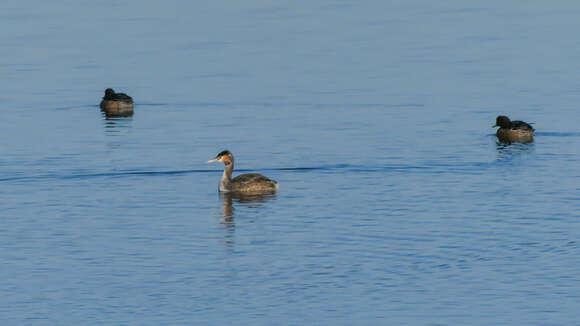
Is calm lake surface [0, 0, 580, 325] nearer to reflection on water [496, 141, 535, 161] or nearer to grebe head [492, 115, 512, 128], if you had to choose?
reflection on water [496, 141, 535, 161]

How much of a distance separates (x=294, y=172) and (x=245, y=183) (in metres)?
2.36

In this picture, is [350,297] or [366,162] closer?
[350,297]

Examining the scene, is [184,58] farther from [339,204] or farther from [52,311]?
[52,311]

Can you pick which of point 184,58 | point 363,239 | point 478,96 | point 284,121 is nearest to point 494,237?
point 363,239

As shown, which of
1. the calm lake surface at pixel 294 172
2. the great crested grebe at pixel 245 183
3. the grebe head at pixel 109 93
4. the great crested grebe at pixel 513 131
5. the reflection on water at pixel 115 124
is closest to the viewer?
the calm lake surface at pixel 294 172

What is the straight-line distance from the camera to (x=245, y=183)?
34.3m

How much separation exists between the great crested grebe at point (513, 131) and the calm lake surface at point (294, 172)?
494 mm

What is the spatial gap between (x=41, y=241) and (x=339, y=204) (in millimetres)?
7300

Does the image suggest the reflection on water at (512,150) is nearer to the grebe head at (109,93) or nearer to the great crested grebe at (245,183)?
the great crested grebe at (245,183)

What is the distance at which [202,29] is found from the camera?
67062mm

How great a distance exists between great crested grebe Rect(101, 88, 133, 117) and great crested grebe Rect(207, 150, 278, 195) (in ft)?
40.9

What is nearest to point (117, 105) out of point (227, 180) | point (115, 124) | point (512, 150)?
point (115, 124)

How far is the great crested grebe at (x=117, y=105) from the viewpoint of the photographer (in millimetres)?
46984

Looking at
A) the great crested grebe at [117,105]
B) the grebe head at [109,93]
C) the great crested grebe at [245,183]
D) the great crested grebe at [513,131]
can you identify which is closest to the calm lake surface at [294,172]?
the great crested grebe at [245,183]
